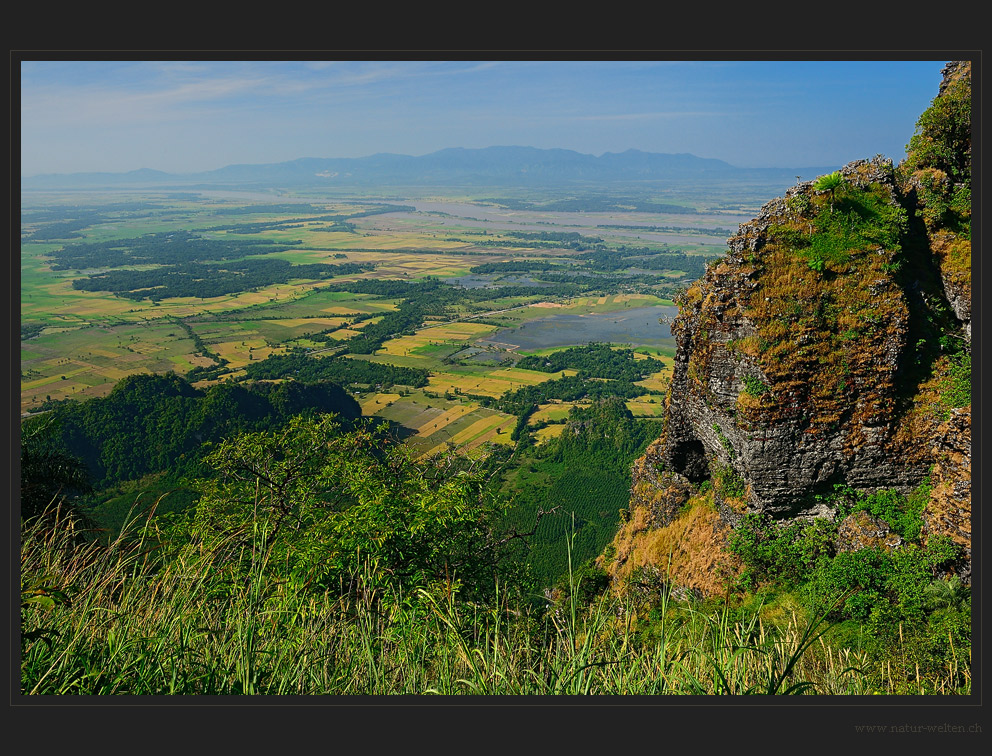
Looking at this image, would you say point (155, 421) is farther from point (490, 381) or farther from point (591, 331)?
point (591, 331)

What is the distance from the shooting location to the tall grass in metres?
2.84

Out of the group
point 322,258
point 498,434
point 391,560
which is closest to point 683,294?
point 391,560

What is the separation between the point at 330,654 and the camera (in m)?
3.04

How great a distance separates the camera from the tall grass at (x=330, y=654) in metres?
2.84

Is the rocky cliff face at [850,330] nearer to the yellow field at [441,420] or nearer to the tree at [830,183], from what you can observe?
the tree at [830,183]

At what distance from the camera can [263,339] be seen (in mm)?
58750

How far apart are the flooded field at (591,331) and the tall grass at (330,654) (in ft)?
187

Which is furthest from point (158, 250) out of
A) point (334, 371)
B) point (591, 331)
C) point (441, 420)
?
point (441, 420)

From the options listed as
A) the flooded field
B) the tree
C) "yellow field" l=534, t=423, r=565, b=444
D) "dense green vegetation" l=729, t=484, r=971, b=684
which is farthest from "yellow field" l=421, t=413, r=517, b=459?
the tree

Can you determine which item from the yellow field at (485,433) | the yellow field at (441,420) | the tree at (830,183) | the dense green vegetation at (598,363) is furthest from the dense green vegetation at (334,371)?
the tree at (830,183)

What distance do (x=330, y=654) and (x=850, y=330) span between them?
8.85 metres

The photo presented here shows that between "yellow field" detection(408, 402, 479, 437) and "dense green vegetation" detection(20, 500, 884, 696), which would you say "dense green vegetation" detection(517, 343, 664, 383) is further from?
"dense green vegetation" detection(20, 500, 884, 696)

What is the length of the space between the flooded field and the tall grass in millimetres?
56928

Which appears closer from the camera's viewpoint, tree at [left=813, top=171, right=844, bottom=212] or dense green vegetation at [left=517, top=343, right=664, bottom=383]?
tree at [left=813, top=171, right=844, bottom=212]
